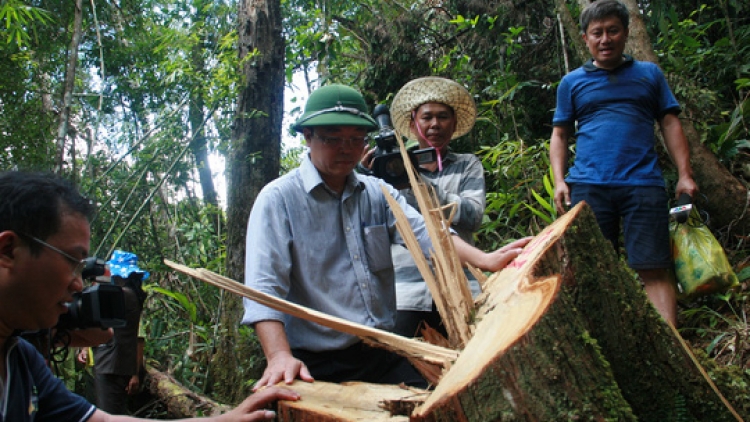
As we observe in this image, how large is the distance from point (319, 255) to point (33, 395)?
3.26 feet

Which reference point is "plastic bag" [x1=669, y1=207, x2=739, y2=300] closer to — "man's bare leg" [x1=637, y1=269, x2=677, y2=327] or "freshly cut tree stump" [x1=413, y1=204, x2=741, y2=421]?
"man's bare leg" [x1=637, y1=269, x2=677, y2=327]

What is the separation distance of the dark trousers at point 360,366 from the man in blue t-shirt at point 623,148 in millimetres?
1497

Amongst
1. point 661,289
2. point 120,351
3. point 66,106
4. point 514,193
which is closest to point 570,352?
point 661,289

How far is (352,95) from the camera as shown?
221cm

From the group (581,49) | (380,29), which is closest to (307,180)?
(581,49)

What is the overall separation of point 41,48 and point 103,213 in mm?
2921

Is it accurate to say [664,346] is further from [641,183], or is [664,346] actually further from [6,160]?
[6,160]

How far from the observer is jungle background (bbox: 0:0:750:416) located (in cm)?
415

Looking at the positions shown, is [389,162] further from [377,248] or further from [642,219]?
Result: [642,219]

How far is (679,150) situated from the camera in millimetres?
3105

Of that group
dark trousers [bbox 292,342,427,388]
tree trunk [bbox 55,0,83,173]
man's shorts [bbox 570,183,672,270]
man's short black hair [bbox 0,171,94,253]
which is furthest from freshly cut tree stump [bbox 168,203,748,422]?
tree trunk [bbox 55,0,83,173]

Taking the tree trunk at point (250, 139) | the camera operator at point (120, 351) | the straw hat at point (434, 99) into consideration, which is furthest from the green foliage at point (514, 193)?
the camera operator at point (120, 351)

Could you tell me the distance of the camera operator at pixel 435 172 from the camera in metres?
2.71

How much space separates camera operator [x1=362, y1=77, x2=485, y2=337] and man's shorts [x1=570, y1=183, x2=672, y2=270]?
0.71 metres
